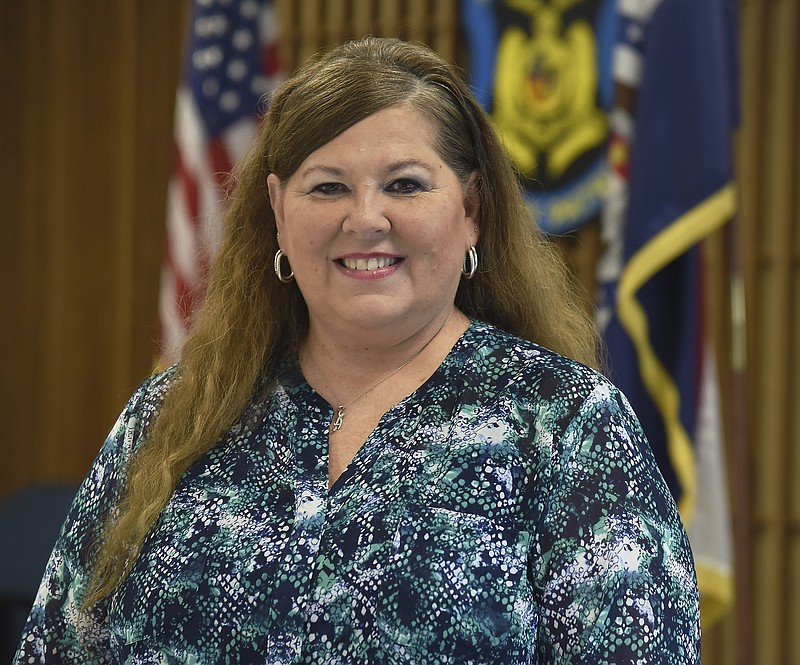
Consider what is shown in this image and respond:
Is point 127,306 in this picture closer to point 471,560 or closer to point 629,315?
point 629,315

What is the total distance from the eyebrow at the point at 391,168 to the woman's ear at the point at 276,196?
0.11 meters

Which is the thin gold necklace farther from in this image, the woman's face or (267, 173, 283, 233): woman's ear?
(267, 173, 283, 233): woman's ear

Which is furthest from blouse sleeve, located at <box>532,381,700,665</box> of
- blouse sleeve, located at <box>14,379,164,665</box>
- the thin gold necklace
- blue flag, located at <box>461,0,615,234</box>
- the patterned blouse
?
blue flag, located at <box>461,0,615,234</box>

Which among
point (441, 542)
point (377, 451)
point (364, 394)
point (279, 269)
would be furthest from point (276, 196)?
point (441, 542)

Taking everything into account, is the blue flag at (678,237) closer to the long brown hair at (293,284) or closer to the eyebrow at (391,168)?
the long brown hair at (293,284)

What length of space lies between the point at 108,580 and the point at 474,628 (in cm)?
60

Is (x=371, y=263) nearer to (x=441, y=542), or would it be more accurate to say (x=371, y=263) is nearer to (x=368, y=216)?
(x=368, y=216)

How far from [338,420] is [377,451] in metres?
0.13

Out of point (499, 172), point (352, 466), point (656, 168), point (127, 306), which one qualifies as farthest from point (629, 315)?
point (127, 306)

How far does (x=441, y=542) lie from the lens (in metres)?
1.56

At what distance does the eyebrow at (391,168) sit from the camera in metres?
1.68

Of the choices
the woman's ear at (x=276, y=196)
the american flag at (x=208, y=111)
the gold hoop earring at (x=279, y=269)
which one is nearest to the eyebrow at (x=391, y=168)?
the woman's ear at (x=276, y=196)

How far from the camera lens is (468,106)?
1.80m

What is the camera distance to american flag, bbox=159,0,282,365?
421 cm
